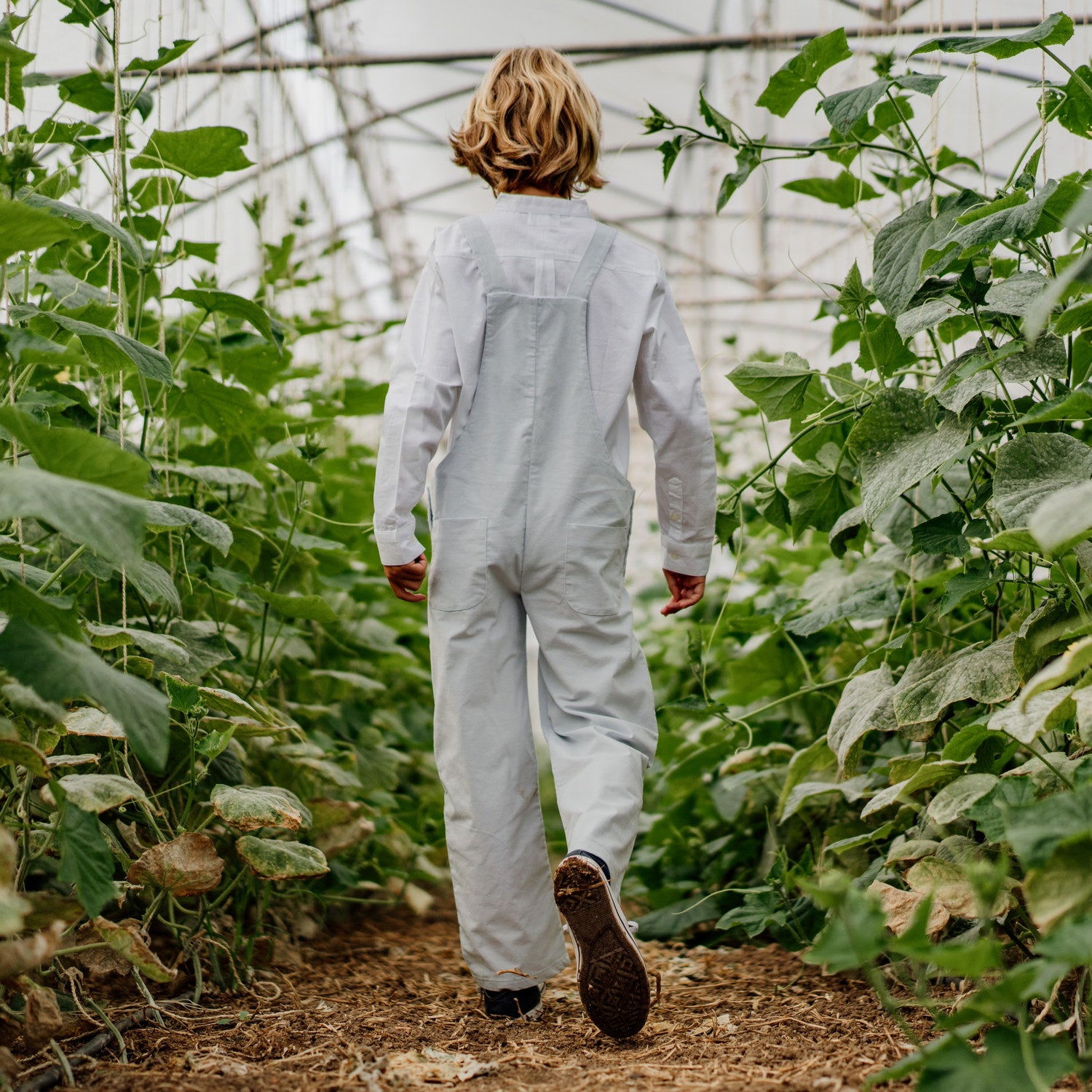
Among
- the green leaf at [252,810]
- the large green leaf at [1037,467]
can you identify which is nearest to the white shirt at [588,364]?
the green leaf at [252,810]

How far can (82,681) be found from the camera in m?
0.90

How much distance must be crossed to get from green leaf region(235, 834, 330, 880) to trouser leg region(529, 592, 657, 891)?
0.33 meters

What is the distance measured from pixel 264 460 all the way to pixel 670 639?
168 centimetres

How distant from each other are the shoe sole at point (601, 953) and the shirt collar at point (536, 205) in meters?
0.93

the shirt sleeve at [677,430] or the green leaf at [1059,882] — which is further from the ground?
the shirt sleeve at [677,430]

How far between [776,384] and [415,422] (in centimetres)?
54

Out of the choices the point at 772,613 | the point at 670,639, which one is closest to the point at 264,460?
the point at 772,613

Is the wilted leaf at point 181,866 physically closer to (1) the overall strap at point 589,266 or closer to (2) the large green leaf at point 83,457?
(2) the large green leaf at point 83,457

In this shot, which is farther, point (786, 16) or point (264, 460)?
point (786, 16)

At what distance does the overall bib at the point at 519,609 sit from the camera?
62.7 inches

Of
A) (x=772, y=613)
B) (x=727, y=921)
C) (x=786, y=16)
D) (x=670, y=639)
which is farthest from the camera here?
(x=786, y=16)

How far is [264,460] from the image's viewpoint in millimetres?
2104

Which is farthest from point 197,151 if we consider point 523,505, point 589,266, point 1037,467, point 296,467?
point 1037,467

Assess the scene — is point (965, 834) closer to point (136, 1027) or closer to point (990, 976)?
point (990, 976)
